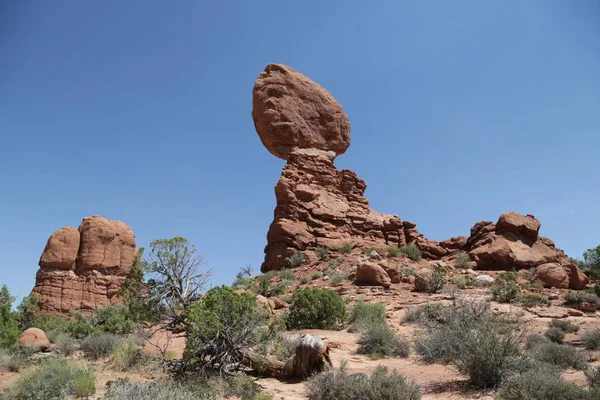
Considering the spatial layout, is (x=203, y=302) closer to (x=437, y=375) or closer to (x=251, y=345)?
(x=251, y=345)

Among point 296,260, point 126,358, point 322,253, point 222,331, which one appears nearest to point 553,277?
point 322,253

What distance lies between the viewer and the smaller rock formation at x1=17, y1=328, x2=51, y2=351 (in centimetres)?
1206

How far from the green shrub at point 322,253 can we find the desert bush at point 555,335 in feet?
56.8

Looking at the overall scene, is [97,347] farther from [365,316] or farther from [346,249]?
[346,249]

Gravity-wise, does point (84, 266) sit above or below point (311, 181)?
below

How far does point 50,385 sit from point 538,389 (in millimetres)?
7819

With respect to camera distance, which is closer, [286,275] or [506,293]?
[506,293]

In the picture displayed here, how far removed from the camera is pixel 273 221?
1213 inches

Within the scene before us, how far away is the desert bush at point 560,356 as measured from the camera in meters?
8.07

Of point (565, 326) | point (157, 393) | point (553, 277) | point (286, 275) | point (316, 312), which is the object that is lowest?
point (157, 393)

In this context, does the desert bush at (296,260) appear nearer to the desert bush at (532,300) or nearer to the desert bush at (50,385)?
the desert bush at (532,300)

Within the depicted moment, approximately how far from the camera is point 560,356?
328 inches

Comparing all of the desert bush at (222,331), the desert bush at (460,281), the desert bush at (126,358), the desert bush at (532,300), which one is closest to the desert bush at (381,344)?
the desert bush at (222,331)

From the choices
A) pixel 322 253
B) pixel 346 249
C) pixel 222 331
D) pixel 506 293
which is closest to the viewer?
pixel 222 331
